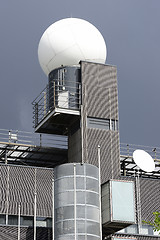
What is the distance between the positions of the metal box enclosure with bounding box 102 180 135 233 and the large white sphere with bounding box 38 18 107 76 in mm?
10887

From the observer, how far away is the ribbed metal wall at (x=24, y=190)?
40156 mm

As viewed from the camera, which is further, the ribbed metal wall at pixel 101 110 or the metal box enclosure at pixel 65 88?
the metal box enclosure at pixel 65 88

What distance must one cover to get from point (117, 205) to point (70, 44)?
1295cm

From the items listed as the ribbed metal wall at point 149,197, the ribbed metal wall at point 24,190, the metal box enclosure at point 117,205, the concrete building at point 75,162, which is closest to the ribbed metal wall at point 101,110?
the concrete building at point 75,162

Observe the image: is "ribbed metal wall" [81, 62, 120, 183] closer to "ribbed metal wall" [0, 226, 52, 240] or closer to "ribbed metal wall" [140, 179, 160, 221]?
"ribbed metal wall" [140, 179, 160, 221]

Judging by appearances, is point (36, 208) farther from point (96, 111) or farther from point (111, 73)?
point (111, 73)

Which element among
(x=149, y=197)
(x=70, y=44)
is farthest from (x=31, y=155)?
(x=149, y=197)

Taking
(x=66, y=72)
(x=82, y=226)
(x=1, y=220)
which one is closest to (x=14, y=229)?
(x=1, y=220)

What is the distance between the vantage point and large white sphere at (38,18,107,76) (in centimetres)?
4350

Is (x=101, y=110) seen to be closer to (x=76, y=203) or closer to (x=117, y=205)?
(x=117, y=205)

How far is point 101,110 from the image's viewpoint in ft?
140

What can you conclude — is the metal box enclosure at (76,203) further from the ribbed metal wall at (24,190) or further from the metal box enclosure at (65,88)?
the metal box enclosure at (65,88)

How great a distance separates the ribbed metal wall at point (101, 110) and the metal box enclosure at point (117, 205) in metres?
4.04

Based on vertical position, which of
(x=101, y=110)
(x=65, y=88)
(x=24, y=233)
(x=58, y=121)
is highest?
(x=65, y=88)
